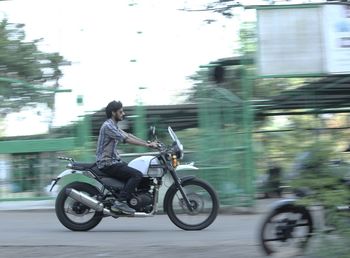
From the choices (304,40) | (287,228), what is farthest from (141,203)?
(304,40)

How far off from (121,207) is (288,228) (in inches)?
110

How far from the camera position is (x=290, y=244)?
6.08 metres

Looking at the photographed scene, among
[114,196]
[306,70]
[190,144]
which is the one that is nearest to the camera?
[114,196]

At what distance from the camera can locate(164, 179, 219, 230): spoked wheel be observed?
26.8 ft

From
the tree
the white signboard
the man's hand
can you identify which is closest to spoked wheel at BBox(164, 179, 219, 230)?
the man's hand

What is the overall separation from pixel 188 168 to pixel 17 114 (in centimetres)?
370

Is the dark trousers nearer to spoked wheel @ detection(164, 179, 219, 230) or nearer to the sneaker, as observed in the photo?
the sneaker

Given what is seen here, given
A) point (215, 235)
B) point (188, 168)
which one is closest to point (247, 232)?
point (215, 235)

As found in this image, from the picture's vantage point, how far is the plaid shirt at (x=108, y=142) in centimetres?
809

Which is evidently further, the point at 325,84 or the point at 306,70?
the point at 325,84

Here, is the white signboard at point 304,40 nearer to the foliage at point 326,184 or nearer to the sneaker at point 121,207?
the sneaker at point 121,207

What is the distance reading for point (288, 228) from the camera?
238 inches

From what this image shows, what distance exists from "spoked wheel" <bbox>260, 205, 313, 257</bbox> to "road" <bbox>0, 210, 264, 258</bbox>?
15.1 inches

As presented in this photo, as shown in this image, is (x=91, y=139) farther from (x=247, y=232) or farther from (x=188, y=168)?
(x=247, y=232)
